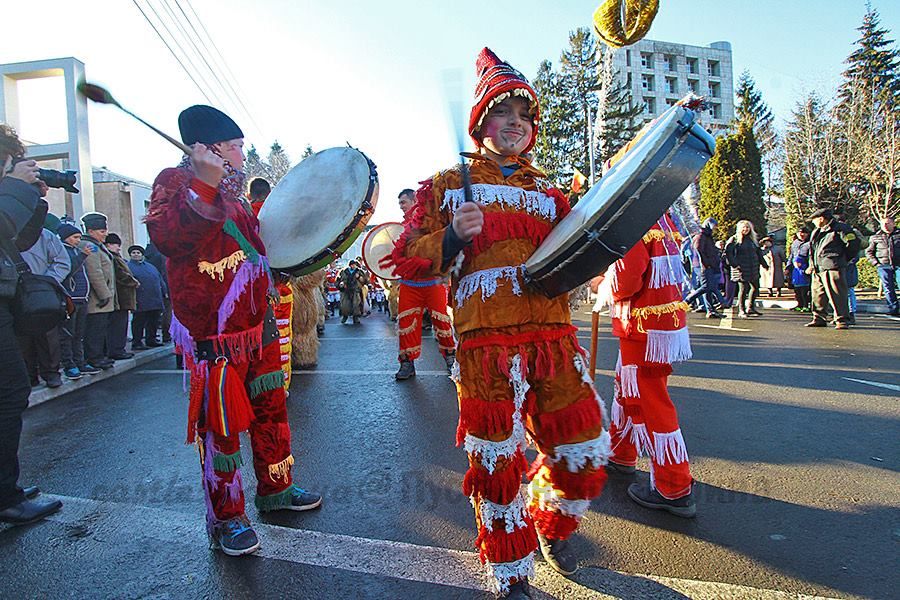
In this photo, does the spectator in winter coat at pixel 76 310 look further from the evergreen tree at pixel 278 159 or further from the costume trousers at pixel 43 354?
the evergreen tree at pixel 278 159

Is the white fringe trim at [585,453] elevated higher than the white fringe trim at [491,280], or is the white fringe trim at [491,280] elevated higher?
the white fringe trim at [491,280]

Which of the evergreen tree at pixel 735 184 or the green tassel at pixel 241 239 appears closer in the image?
the green tassel at pixel 241 239

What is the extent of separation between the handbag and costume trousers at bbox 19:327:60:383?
145 inches

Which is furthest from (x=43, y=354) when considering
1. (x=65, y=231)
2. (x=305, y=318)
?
(x=305, y=318)

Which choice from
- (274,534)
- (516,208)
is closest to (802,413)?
(516,208)

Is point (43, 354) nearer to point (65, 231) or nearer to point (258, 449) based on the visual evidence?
point (65, 231)

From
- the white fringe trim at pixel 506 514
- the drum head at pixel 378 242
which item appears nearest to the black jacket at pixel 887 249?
the drum head at pixel 378 242

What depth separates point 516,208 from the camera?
217 cm

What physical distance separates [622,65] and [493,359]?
6294cm

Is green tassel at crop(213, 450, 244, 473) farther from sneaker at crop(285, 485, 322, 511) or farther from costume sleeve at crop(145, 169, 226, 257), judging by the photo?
costume sleeve at crop(145, 169, 226, 257)

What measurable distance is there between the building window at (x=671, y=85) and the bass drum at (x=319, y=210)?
69.4 metres

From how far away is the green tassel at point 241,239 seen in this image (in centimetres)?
250

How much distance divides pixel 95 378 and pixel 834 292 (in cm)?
1111

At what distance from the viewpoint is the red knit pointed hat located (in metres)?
2.16
